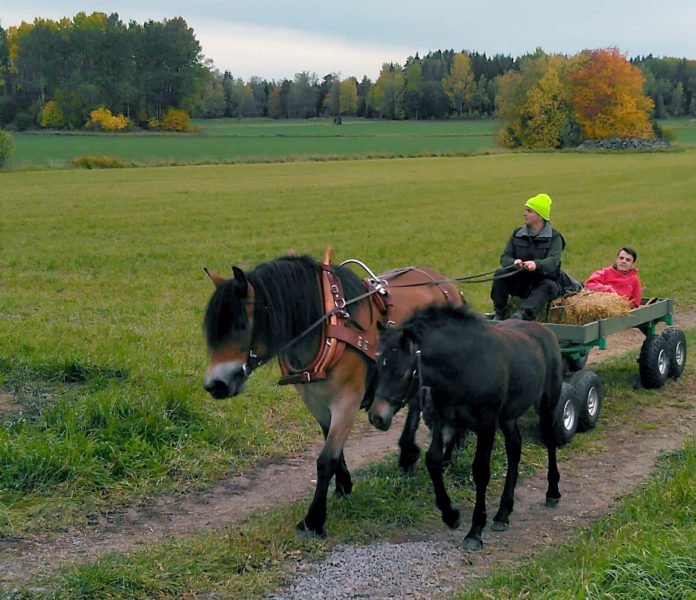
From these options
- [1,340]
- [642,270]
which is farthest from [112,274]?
[642,270]

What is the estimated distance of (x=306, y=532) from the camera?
5.51 m

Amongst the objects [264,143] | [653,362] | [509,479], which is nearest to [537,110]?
[264,143]

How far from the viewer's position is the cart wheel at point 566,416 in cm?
739

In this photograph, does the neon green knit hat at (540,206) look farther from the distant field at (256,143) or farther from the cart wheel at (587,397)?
the distant field at (256,143)

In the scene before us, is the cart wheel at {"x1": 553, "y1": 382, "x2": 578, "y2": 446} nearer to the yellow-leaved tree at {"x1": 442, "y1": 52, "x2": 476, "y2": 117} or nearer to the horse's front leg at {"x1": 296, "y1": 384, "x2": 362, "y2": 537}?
the horse's front leg at {"x1": 296, "y1": 384, "x2": 362, "y2": 537}

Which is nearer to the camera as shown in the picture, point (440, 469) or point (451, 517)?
point (440, 469)

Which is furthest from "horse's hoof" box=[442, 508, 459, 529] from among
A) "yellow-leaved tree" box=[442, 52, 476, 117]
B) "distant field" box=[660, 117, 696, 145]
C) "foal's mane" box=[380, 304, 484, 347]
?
"yellow-leaved tree" box=[442, 52, 476, 117]

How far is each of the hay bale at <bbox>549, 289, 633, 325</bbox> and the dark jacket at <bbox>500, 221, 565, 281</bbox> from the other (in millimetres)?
348

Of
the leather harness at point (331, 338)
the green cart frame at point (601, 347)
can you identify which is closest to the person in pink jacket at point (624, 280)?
the green cart frame at point (601, 347)

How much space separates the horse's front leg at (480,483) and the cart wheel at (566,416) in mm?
1813

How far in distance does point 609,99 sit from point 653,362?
3526 inches

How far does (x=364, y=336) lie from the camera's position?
5.92 meters

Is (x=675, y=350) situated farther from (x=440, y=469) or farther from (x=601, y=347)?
(x=440, y=469)

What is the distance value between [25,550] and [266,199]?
95.7 feet
